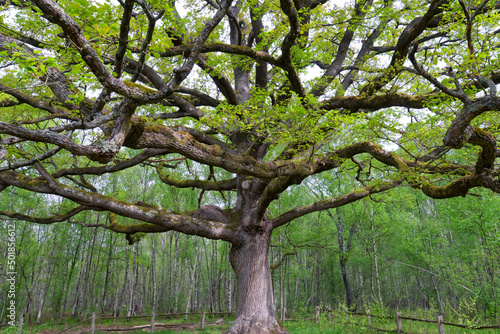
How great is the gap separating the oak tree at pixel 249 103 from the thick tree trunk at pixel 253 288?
32mm

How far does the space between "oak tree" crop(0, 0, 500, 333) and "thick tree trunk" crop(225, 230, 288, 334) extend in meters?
0.03

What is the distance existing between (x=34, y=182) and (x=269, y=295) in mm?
6288

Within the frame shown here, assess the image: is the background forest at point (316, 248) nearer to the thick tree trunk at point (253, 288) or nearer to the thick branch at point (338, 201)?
the thick branch at point (338, 201)

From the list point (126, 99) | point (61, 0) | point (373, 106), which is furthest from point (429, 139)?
point (61, 0)

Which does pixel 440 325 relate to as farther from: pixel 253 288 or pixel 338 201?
pixel 253 288

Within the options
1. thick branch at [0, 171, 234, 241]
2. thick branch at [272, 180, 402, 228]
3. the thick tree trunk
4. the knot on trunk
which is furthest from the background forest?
thick branch at [0, 171, 234, 241]

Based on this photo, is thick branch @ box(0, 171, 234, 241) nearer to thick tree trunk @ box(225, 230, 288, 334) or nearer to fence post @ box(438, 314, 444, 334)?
thick tree trunk @ box(225, 230, 288, 334)

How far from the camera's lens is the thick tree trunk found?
22.0 feet

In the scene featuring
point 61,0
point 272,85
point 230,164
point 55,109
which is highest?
point 272,85

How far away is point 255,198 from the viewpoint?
7.97 metres

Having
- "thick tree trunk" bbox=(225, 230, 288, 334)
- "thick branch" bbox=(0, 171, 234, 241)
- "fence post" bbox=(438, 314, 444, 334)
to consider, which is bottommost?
"fence post" bbox=(438, 314, 444, 334)

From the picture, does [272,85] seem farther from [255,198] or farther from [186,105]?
[255,198]

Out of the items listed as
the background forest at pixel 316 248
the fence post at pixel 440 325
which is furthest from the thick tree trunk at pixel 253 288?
the fence post at pixel 440 325

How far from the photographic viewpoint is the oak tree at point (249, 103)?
313 centimetres
